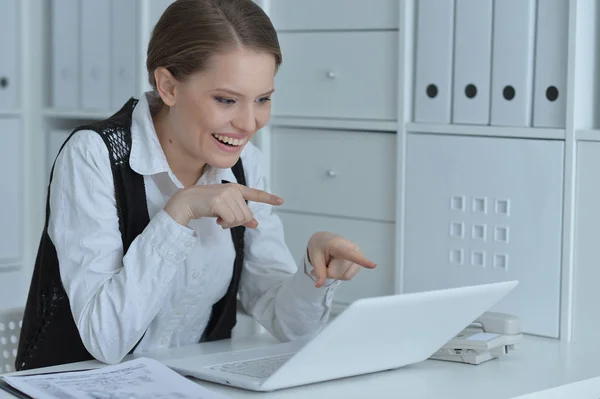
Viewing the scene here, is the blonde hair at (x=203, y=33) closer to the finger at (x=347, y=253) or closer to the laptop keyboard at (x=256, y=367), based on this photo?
the finger at (x=347, y=253)

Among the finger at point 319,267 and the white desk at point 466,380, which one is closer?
the white desk at point 466,380

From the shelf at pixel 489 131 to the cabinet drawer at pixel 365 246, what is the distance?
0.79 ft

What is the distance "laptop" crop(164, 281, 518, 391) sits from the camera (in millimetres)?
1207

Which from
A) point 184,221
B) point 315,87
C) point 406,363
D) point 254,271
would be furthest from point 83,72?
point 406,363

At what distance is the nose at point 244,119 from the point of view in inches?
60.6

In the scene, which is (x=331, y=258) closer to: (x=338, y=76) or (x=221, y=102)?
(x=221, y=102)

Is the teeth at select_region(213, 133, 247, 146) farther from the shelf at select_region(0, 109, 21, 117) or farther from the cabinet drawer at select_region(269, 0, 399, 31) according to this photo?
the shelf at select_region(0, 109, 21, 117)

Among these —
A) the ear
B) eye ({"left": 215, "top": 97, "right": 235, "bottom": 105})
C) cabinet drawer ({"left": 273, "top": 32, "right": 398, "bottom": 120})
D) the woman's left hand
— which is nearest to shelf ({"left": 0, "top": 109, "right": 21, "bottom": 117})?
cabinet drawer ({"left": 273, "top": 32, "right": 398, "bottom": 120})

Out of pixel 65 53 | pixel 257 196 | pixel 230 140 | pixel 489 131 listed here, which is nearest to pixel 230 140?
pixel 230 140

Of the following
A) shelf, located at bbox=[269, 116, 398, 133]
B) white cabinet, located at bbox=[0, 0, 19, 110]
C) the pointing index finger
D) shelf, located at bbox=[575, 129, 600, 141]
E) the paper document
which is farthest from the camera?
A: white cabinet, located at bbox=[0, 0, 19, 110]

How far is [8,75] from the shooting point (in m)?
2.80

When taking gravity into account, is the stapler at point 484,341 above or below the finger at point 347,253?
below

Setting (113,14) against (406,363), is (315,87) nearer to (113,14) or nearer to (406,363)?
(113,14)

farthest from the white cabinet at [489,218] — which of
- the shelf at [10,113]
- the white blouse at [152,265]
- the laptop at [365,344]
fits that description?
the shelf at [10,113]
